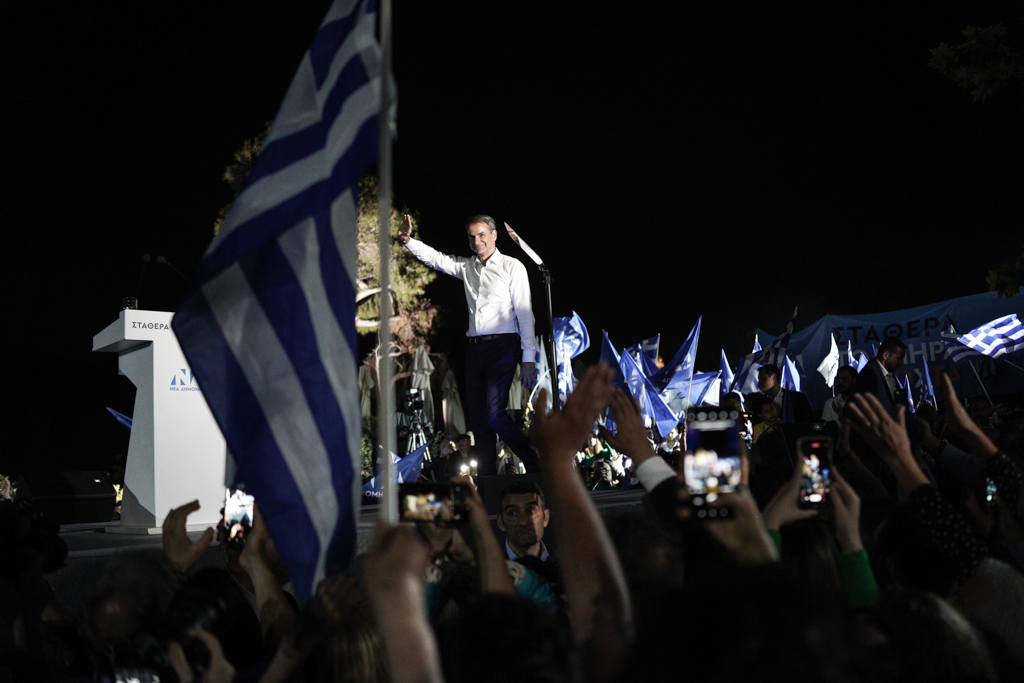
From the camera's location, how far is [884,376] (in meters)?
6.93

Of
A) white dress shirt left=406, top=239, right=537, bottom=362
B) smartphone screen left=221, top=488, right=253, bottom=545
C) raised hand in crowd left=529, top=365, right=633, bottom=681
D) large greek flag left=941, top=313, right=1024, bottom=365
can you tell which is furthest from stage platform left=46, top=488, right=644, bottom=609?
large greek flag left=941, top=313, right=1024, bottom=365

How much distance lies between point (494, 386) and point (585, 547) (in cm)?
527

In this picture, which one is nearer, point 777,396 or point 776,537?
point 776,537

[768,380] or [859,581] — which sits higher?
[768,380]

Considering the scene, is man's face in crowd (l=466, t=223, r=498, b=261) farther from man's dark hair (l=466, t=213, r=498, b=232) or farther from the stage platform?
the stage platform

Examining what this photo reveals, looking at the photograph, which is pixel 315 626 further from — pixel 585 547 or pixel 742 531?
pixel 742 531

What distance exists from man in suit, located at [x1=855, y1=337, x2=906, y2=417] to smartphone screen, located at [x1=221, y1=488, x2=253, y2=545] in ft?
15.6

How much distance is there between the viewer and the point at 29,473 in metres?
8.27

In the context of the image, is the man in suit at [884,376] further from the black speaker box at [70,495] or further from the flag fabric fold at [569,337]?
the flag fabric fold at [569,337]

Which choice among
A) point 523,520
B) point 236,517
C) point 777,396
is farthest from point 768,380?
point 236,517

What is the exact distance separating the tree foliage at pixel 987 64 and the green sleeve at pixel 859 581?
23.8ft

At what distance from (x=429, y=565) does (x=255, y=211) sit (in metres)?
1.44

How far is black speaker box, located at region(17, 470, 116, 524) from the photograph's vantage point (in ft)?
27.3

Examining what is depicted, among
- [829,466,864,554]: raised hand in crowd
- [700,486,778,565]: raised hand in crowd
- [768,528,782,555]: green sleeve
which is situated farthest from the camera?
[829,466,864,554]: raised hand in crowd
